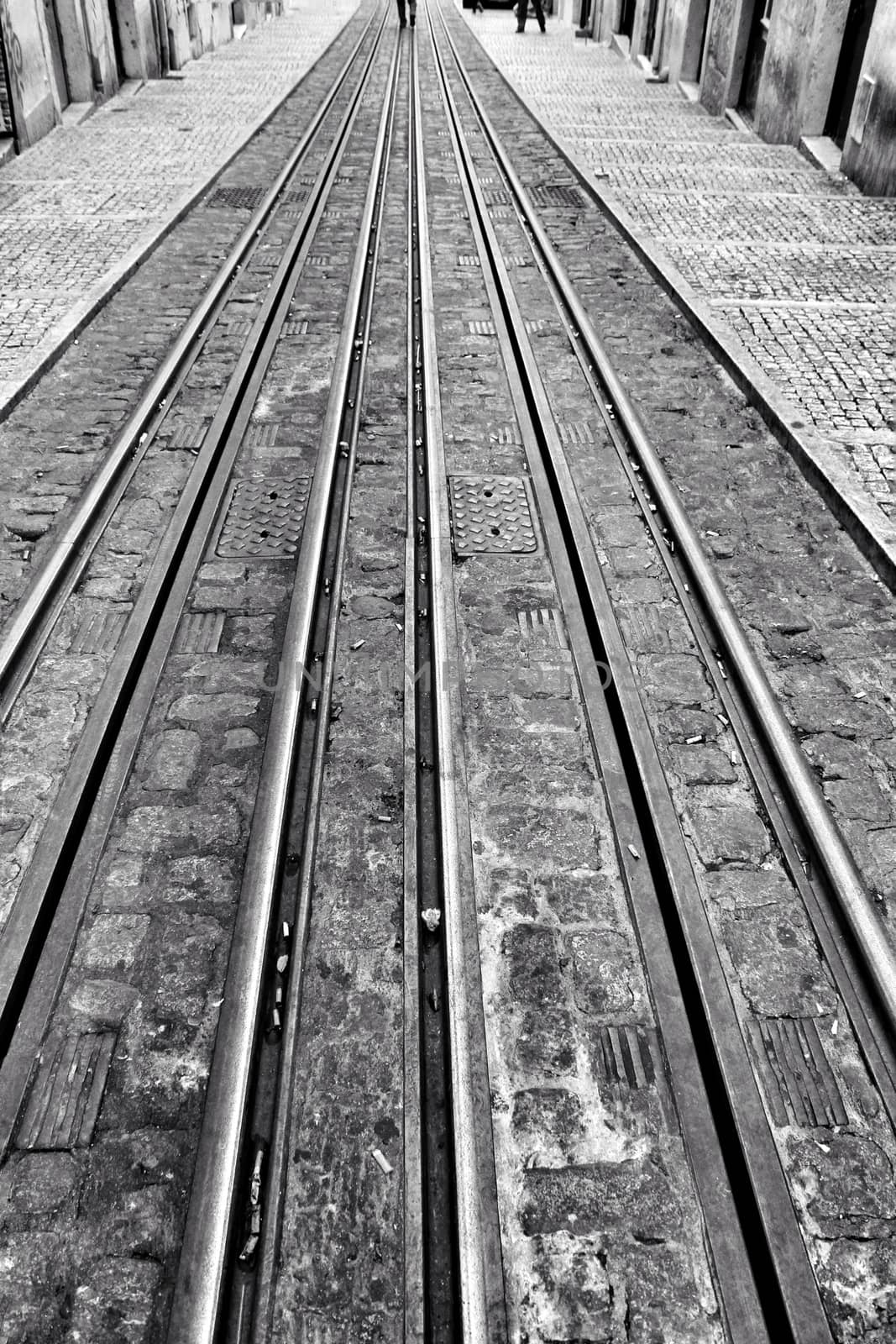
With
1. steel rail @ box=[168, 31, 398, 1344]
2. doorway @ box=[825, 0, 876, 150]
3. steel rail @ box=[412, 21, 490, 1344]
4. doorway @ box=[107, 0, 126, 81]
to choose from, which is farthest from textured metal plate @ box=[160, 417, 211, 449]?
doorway @ box=[107, 0, 126, 81]

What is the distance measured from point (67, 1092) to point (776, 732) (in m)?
2.94

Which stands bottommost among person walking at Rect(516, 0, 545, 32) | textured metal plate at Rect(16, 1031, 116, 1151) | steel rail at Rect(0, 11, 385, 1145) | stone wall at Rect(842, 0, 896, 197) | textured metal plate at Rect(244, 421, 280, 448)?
textured metal plate at Rect(16, 1031, 116, 1151)

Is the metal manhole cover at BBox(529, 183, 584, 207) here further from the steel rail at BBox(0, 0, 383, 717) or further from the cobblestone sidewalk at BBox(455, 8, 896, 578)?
the steel rail at BBox(0, 0, 383, 717)

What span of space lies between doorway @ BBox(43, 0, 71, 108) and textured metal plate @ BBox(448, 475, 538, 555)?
14048mm

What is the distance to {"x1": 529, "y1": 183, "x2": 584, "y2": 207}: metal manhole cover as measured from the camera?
40.2 ft

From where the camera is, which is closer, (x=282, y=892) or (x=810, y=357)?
(x=282, y=892)

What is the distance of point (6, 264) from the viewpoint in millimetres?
9492

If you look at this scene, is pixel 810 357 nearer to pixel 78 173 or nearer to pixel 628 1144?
pixel 628 1144

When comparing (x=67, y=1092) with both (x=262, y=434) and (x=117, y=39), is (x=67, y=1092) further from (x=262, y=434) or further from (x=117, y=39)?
(x=117, y=39)

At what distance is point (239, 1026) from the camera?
115 inches

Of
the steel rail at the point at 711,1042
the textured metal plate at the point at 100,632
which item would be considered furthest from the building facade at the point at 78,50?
the steel rail at the point at 711,1042

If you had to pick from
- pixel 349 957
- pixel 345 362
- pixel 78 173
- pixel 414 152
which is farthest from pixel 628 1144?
pixel 414 152

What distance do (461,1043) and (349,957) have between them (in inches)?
19.4

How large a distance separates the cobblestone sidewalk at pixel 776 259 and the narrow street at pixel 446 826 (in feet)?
0.31
